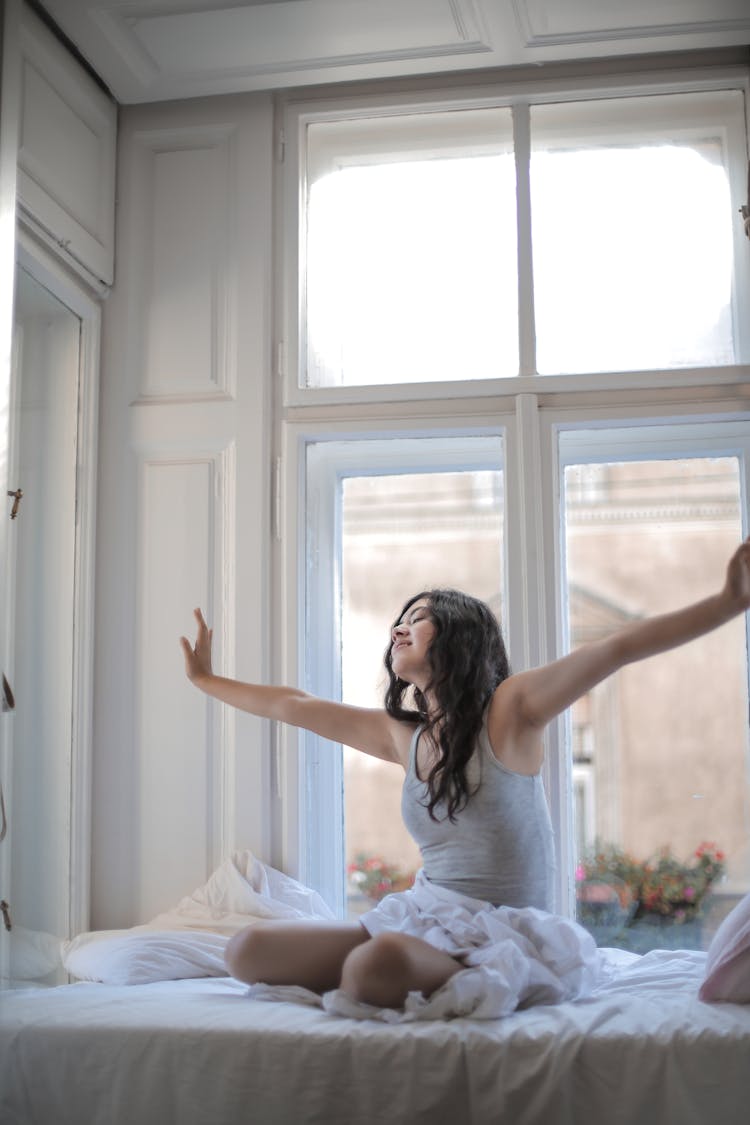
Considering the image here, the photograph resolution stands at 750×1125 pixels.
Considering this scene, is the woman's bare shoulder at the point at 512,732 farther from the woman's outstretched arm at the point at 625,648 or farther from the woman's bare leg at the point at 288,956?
the woman's bare leg at the point at 288,956

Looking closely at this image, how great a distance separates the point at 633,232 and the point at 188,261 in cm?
113

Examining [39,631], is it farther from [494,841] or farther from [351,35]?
[351,35]

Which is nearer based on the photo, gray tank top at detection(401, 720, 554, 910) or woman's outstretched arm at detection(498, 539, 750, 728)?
woman's outstretched arm at detection(498, 539, 750, 728)

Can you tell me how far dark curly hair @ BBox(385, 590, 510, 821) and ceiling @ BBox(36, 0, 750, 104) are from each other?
1336 millimetres

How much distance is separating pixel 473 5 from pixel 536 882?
193 cm

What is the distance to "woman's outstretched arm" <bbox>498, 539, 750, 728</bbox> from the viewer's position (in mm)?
2186

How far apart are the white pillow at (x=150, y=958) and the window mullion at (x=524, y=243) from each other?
1.53 meters

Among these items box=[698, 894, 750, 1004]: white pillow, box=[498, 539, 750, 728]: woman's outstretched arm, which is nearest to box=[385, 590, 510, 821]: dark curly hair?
box=[498, 539, 750, 728]: woman's outstretched arm

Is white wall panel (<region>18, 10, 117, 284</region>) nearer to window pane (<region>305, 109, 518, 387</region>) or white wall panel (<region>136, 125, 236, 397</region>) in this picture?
white wall panel (<region>136, 125, 236, 397</region>)

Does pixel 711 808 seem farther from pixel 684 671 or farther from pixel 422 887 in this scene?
pixel 422 887

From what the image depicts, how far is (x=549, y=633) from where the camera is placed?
116 inches

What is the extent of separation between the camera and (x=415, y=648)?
2.56m

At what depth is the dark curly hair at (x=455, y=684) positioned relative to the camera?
240 centimetres

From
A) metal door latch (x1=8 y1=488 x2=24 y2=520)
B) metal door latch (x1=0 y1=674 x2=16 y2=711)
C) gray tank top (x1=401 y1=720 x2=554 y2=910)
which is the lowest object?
gray tank top (x1=401 y1=720 x2=554 y2=910)
